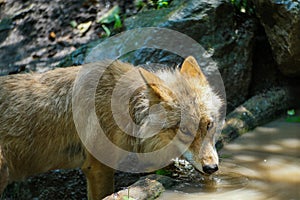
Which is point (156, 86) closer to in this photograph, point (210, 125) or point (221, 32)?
point (210, 125)

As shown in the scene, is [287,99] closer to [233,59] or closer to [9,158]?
[233,59]

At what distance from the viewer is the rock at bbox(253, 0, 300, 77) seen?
320 inches

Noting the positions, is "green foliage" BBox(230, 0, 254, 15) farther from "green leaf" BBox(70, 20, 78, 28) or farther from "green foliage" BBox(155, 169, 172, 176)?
"green foliage" BBox(155, 169, 172, 176)

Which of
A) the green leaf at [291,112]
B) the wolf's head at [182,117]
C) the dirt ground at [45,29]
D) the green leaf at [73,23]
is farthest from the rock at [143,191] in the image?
the green leaf at [73,23]

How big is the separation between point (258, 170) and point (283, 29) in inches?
117

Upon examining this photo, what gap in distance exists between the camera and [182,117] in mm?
5668

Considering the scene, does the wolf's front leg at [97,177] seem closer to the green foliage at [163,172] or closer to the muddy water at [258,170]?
the green foliage at [163,172]

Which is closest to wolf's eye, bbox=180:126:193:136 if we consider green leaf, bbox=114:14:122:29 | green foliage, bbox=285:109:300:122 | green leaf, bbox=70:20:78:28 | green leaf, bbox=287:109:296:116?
green foliage, bbox=285:109:300:122

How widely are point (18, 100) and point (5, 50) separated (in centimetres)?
493

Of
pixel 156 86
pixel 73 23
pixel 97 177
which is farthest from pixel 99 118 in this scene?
pixel 73 23

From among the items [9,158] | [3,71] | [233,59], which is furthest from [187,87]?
[3,71]

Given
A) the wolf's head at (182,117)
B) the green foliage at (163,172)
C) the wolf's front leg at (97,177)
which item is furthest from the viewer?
the green foliage at (163,172)

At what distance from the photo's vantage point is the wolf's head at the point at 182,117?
567 centimetres

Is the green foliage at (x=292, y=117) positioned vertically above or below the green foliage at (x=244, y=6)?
below
